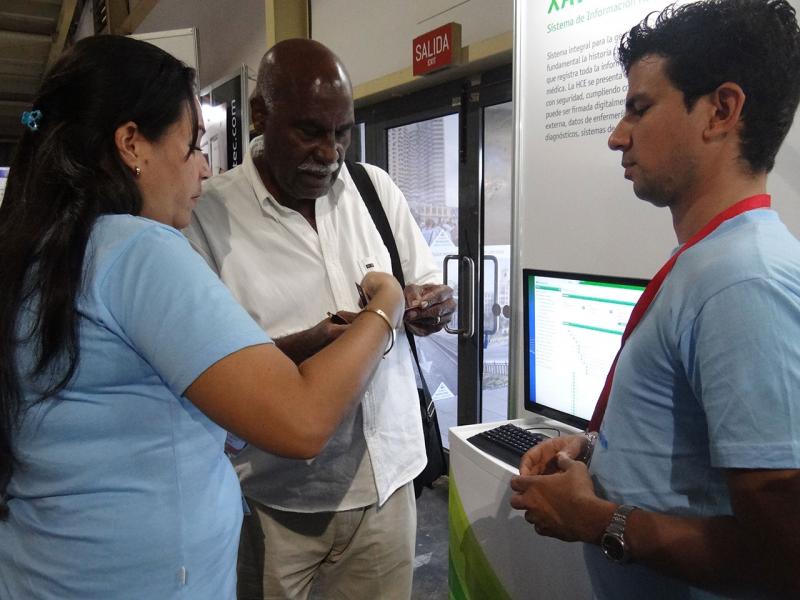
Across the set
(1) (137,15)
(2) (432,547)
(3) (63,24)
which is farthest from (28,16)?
(2) (432,547)

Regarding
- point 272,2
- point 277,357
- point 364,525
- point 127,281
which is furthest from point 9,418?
point 272,2

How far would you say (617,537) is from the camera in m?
0.71

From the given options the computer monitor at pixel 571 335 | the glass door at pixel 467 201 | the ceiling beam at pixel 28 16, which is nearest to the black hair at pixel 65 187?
the computer monitor at pixel 571 335

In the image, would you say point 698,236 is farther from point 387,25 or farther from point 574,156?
point 387,25

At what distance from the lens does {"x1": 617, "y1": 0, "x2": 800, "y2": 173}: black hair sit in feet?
2.34

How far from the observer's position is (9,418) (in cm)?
74

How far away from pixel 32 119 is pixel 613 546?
95 cm

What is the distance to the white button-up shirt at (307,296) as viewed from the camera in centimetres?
125

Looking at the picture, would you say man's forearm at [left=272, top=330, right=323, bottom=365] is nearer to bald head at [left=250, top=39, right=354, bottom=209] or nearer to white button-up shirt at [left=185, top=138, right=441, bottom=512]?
white button-up shirt at [left=185, top=138, right=441, bottom=512]

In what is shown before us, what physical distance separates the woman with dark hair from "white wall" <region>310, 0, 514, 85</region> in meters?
2.07

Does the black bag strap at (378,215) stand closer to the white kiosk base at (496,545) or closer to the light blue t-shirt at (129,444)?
the white kiosk base at (496,545)

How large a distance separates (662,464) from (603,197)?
101 centimetres

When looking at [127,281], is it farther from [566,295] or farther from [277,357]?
[566,295]

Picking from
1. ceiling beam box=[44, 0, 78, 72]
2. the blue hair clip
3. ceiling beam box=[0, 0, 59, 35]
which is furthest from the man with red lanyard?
ceiling beam box=[0, 0, 59, 35]
